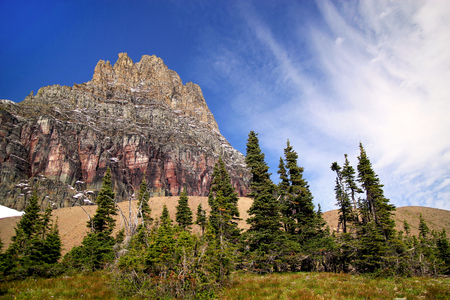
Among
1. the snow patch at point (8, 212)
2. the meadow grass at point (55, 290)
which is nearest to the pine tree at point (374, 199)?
the meadow grass at point (55, 290)

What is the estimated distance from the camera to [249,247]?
22.8 metres

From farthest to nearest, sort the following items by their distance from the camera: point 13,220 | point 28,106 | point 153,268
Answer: point 28,106 < point 13,220 < point 153,268

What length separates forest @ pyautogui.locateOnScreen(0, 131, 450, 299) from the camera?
11.1 metres

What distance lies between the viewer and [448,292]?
29.8ft

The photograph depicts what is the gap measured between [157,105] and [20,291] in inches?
6013

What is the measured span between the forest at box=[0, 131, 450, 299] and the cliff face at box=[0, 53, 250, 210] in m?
→ 69.4

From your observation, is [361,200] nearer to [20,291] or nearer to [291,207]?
[291,207]

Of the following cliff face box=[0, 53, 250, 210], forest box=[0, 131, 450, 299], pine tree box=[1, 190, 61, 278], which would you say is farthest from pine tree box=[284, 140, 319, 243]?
cliff face box=[0, 53, 250, 210]

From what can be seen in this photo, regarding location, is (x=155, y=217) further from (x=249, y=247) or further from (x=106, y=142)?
(x=106, y=142)

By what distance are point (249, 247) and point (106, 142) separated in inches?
4604

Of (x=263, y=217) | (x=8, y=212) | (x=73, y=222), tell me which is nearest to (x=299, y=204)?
(x=263, y=217)

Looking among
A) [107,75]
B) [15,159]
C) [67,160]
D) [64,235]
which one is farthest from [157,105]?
[64,235]

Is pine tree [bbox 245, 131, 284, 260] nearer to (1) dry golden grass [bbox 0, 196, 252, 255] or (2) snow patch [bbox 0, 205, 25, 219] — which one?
(1) dry golden grass [bbox 0, 196, 252, 255]

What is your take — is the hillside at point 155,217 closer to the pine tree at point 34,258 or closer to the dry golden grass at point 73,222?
the dry golden grass at point 73,222
